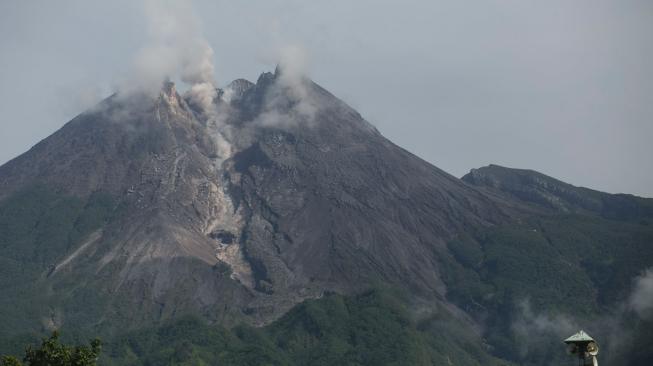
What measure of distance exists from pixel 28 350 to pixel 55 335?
7.90 feet

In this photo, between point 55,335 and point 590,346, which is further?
point 55,335

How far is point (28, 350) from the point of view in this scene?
5897 centimetres

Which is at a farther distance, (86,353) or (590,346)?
(86,353)

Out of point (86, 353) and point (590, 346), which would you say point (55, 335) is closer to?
point (86, 353)

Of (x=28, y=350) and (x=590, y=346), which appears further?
(x=28, y=350)

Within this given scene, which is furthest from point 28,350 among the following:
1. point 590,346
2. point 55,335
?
point 590,346

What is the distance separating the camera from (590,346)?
44.3m

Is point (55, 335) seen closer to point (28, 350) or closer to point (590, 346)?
point (28, 350)

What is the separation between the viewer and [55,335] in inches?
2272

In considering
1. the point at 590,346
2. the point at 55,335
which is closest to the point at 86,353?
the point at 55,335

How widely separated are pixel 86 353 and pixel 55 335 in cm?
197

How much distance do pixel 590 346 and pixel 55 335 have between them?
28.8 metres
